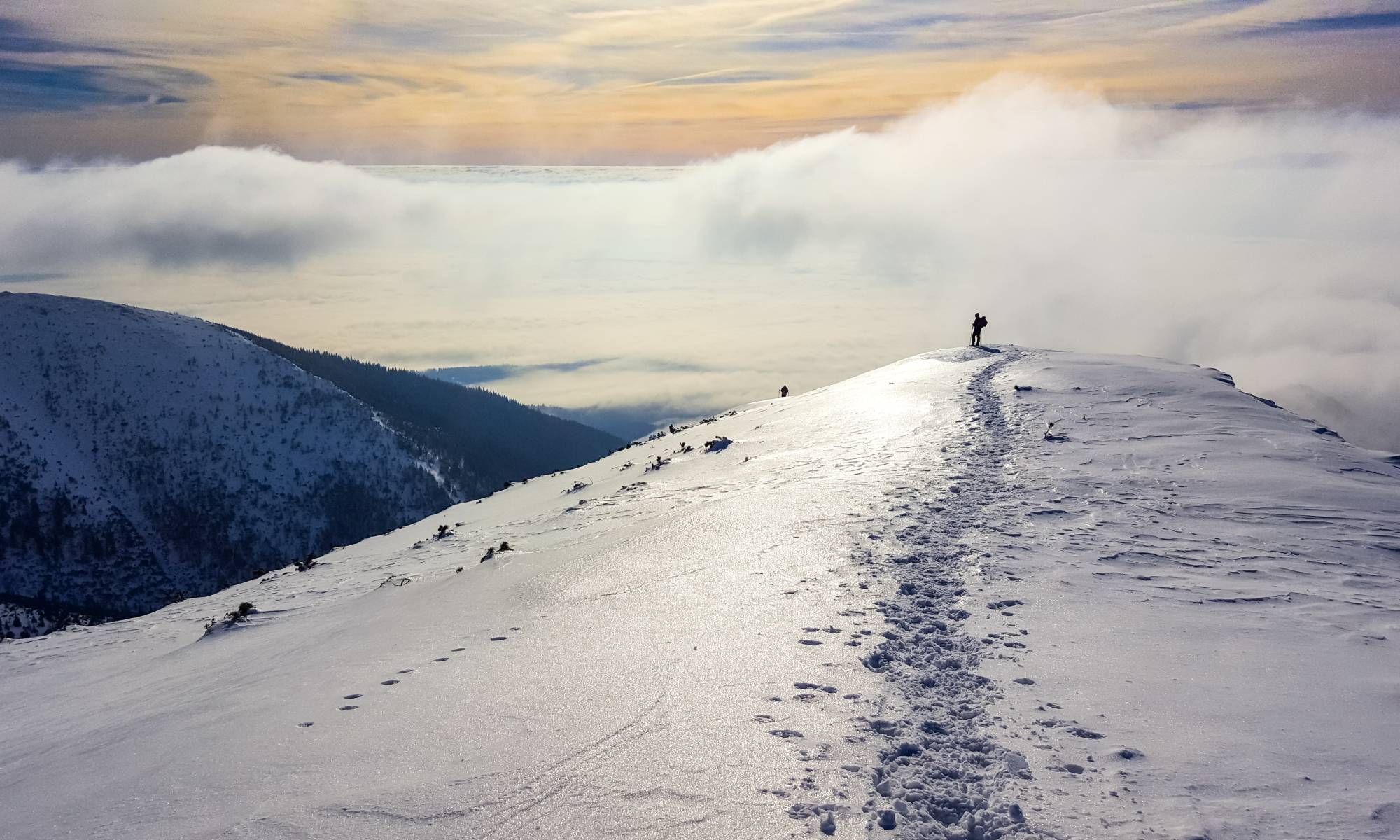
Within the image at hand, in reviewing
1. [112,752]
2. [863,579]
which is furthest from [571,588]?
[112,752]

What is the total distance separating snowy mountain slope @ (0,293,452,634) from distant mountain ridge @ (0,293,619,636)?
0.19 m

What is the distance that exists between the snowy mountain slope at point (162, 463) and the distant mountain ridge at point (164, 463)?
19 cm

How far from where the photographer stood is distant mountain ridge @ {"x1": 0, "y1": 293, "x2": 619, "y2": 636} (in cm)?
8994

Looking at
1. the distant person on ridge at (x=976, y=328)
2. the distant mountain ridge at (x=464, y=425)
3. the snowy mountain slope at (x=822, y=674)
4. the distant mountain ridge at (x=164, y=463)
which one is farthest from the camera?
the distant mountain ridge at (x=464, y=425)

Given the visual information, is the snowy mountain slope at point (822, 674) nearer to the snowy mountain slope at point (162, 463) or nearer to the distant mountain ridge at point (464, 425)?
the snowy mountain slope at point (162, 463)

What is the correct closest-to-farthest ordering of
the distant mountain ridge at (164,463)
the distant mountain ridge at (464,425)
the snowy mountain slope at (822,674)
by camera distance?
the snowy mountain slope at (822,674) < the distant mountain ridge at (164,463) < the distant mountain ridge at (464,425)

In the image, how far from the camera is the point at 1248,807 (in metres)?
5.17

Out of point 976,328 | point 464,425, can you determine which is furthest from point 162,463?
point 976,328

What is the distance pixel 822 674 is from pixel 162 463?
11964 cm

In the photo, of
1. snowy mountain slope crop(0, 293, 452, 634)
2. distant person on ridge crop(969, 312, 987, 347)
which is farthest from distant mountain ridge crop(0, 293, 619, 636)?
distant person on ridge crop(969, 312, 987, 347)

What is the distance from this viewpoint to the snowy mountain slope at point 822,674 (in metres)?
5.50

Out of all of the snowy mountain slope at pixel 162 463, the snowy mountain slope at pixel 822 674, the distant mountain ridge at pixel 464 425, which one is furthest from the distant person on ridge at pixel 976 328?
the distant mountain ridge at pixel 464 425

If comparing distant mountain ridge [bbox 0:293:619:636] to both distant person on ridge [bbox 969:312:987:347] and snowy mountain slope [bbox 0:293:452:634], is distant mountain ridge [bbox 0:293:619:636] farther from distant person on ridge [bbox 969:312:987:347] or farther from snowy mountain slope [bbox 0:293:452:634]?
distant person on ridge [bbox 969:312:987:347]

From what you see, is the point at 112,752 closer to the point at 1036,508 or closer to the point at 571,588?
the point at 571,588
